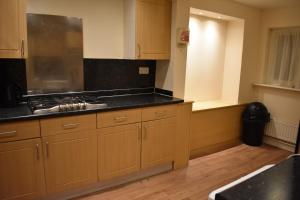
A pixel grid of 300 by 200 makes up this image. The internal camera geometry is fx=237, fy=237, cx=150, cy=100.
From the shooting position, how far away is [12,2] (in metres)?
2.02

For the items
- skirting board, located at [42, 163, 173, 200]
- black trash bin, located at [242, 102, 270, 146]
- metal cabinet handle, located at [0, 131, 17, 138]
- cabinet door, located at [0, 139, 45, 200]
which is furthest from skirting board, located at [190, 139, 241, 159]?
metal cabinet handle, located at [0, 131, 17, 138]

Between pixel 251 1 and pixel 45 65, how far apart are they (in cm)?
298

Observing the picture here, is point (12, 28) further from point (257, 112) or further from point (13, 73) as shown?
point (257, 112)

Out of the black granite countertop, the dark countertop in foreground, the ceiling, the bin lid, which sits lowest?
the bin lid

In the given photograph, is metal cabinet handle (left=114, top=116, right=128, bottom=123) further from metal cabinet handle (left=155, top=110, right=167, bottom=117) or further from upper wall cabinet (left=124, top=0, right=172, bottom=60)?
upper wall cabinet (left=124, top=0, right=172, bottom=60)

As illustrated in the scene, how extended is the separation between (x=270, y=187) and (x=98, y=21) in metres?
2.52

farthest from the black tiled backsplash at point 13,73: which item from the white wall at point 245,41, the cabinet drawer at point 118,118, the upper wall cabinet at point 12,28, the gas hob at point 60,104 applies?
the white wall at point 245,41

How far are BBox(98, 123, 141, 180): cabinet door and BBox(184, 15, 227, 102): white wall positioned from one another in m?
1.46

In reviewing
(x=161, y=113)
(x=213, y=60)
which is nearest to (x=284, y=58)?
(x=213, y=60)

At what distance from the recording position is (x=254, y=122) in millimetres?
3891

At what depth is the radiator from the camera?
12.5 ft

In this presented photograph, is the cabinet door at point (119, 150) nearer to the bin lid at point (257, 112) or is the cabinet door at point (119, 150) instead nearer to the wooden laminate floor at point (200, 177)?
the wooden laminate floor at point (200, 177)

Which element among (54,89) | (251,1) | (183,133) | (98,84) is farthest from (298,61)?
(54,89)

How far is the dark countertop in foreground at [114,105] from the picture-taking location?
1.99 metres
